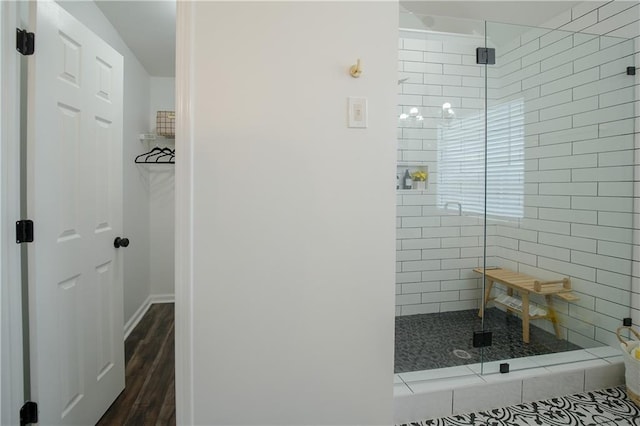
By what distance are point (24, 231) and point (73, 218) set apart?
22cm

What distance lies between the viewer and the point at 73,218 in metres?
1.46

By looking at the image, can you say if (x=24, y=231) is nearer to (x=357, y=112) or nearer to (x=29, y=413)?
(x=29, y=413)

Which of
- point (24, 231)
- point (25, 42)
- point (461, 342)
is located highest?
point (25, 42)

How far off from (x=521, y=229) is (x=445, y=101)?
44.1 inches

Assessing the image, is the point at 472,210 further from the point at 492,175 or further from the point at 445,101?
the point at 445,101

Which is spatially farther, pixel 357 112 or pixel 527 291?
pixel 527 291

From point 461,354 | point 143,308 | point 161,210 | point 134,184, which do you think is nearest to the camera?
point 461,354

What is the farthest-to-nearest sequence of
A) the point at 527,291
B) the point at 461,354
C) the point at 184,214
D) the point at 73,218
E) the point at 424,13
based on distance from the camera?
1. the point at 424,13
2. the point at 527,291
3. the point at 461,354
4. the point at 73,218
5. the point at 184,214

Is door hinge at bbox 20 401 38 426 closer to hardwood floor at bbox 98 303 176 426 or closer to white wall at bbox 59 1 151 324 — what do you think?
hardwood floor at bbox 98 303 176 426

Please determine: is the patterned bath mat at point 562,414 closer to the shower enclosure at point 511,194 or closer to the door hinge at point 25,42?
the shower enclosure at point 511,194

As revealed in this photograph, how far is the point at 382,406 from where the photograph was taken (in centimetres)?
130

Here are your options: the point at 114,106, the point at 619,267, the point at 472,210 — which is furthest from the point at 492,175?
the point at 114,106

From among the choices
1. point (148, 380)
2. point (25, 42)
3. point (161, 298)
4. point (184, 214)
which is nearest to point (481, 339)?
point (184, 214)

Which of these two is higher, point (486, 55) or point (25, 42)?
point (486, 55)
